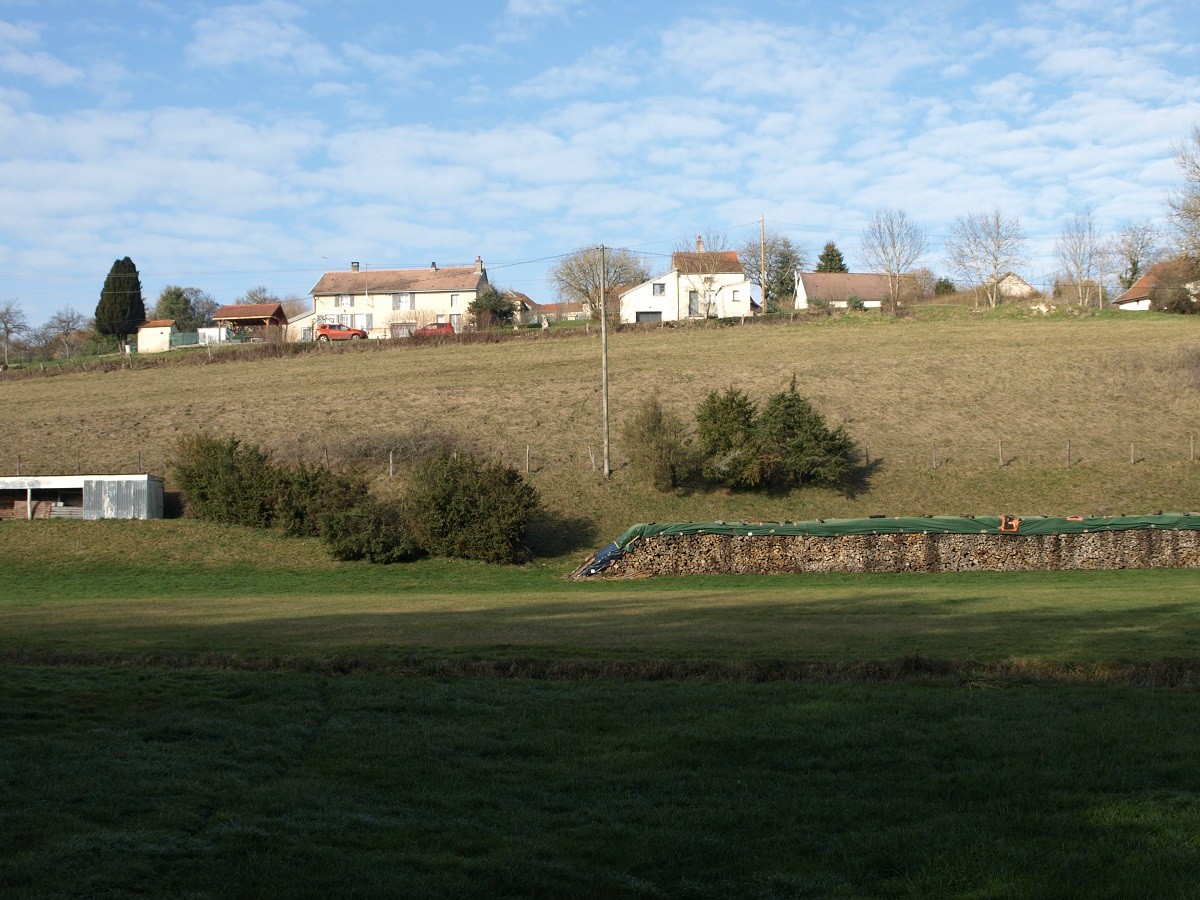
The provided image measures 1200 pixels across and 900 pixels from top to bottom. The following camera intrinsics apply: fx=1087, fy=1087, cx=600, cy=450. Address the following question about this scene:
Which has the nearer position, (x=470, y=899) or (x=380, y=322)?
(x=470, y=899)

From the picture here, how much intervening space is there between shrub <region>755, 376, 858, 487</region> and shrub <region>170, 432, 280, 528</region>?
19217 mm

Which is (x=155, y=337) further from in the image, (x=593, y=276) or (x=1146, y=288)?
(x=1146, y=288)

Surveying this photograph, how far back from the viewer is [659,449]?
43.9 metres

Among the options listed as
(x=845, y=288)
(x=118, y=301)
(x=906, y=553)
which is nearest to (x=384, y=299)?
(x=118, y=301)

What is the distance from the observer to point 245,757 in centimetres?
953

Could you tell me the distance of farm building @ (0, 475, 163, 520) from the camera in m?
41.1

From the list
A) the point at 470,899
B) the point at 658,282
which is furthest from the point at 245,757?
the point at 658,282

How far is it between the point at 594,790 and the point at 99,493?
3759 centimetres

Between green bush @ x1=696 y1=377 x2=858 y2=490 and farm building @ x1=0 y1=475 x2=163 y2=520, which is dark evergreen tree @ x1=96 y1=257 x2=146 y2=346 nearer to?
farm building @ x1=0 y1=475 x2=163 y2=520

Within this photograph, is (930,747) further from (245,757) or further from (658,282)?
(658,282)

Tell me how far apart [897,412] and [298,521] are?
1183 inches

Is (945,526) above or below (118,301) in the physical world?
below

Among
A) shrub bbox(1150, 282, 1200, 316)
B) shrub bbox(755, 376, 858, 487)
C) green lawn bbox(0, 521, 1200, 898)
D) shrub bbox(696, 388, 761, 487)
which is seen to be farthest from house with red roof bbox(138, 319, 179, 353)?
shrub bbox(1150, 282, 1200, 316)

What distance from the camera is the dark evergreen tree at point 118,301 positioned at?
106 meters
